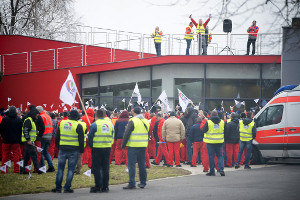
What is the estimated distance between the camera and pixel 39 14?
41.9 m

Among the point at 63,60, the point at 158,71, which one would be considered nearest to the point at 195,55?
the point at 158,71

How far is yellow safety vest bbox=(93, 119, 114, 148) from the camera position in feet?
35.7

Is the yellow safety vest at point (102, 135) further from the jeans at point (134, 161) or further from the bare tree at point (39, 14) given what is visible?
the bare tree at point (39, 14)

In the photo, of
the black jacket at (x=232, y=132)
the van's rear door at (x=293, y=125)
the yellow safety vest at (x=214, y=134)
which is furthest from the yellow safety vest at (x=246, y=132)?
the yellow safety vest at (x=214, y=134)

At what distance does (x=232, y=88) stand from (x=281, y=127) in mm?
10063

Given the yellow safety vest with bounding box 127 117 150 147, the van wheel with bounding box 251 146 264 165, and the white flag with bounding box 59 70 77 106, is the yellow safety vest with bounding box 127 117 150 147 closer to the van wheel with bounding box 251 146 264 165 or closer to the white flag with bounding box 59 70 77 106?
the white flag with bounding box 59 70 77 106

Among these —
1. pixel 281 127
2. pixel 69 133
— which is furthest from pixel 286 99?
pixel 69 133

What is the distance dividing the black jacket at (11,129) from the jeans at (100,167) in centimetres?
381

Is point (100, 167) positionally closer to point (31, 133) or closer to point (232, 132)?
point (31, 133)

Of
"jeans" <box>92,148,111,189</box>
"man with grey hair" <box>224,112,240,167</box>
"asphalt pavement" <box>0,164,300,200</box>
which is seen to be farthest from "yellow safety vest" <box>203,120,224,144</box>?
"jeans" <box>92,148,111,189</box>

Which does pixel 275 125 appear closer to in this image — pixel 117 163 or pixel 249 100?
pixel 117 163

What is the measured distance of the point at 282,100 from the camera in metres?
16.6

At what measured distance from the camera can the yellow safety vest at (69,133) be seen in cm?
1090

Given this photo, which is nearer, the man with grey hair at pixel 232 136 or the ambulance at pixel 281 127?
the man with grey hair at pixel 232 136
